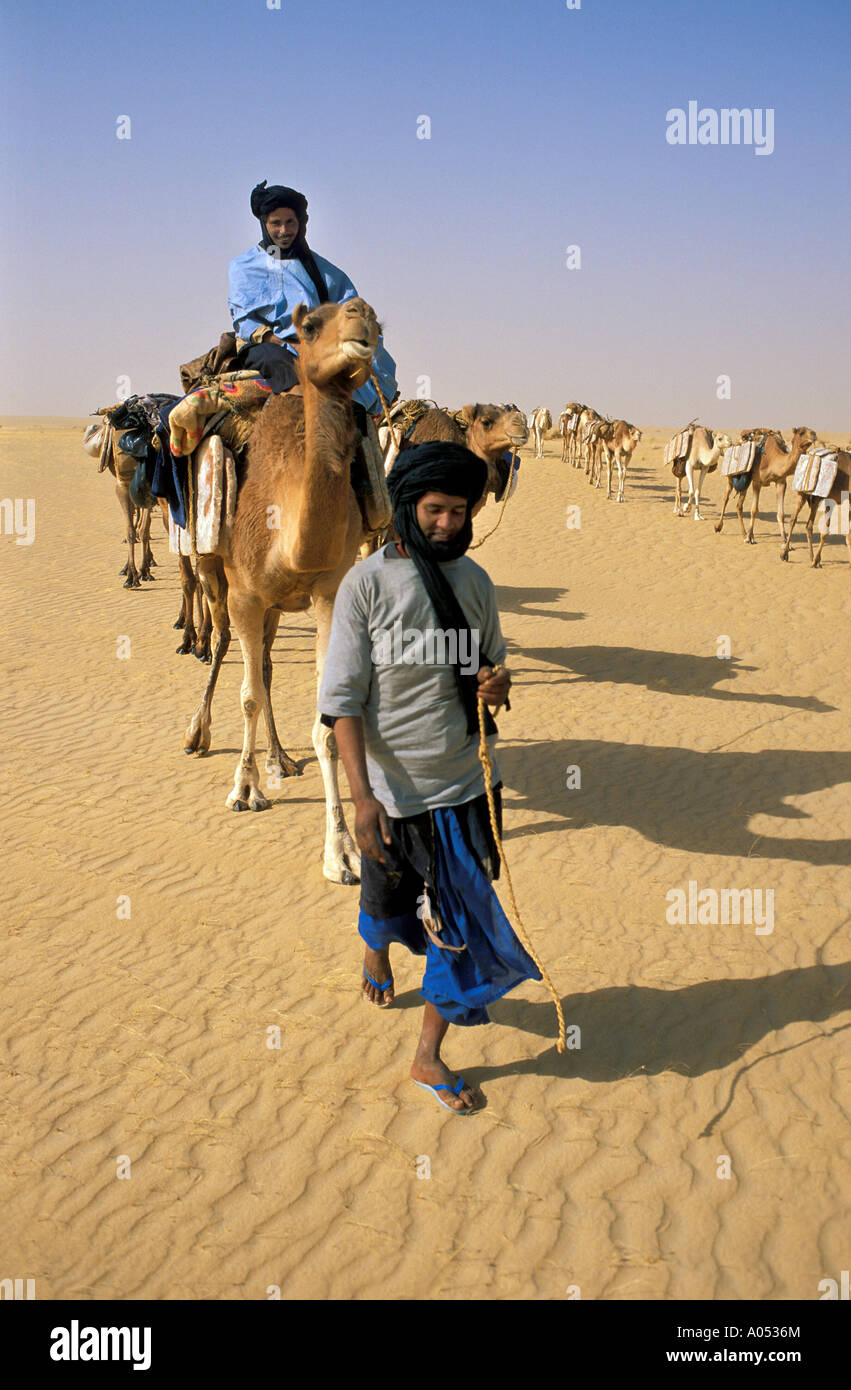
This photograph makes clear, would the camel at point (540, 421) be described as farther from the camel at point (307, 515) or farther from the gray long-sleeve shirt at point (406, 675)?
the gray long-sleeve shirt at point (406, 675)

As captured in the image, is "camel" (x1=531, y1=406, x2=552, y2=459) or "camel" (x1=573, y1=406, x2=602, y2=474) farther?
"camel" (x1=531, y1=406, x2=552, y2=459)

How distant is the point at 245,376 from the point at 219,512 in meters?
1.14

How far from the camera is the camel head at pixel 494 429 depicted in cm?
923

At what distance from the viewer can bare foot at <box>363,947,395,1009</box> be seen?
4152 millimetres

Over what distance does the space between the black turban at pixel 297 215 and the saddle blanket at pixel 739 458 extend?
50.7 feet

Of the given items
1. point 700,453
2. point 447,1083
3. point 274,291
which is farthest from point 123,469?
point 700,453

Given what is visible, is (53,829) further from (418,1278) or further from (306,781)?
(418,1278)

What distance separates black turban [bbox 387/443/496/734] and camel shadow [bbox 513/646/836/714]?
7582 mm

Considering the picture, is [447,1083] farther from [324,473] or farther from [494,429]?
[494,429]

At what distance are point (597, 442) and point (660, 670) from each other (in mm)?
17177

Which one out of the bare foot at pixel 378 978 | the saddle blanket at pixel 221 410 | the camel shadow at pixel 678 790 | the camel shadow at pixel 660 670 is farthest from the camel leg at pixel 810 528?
the bare foot at pixel 378 978

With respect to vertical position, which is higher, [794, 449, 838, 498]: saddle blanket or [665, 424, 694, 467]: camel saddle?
[665, 424, 694, 467]: camel saddle

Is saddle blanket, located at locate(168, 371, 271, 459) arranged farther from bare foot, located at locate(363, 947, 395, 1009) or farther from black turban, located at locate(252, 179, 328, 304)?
bare foot, located at locate(363, 947, 395, 1009)

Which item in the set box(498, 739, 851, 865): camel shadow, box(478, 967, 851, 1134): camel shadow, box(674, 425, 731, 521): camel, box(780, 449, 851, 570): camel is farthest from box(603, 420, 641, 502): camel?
box(478, 967, 851, 1134): camel shadow
